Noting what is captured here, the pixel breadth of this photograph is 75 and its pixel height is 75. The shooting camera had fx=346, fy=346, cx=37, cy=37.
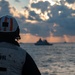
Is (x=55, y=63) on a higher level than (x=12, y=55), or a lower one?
lower

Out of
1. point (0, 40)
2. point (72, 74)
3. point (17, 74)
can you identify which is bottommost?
point (72, 74)

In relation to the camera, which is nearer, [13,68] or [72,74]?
[13,68]

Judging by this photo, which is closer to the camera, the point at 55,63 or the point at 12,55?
the point at 12,55

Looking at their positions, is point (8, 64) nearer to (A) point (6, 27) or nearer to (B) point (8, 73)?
(B) point (8, 73)

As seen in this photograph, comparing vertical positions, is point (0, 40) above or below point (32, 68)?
above

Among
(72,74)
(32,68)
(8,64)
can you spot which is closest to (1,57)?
(8,64)

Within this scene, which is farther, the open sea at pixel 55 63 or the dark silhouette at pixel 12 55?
the open sea at pixel 55 63

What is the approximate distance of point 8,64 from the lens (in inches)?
141

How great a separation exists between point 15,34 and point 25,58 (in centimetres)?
32

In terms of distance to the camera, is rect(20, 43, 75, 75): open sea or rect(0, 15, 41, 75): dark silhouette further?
rect(20, 43, 75, 75): open sea

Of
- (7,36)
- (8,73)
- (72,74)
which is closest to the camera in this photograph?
(8,73)

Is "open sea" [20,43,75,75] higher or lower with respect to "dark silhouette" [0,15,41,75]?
lower

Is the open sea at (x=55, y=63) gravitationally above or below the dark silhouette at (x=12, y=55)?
below

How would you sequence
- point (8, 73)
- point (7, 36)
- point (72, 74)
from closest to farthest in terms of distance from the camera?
point (8, 73), point (7, 36), point (72, 74)
